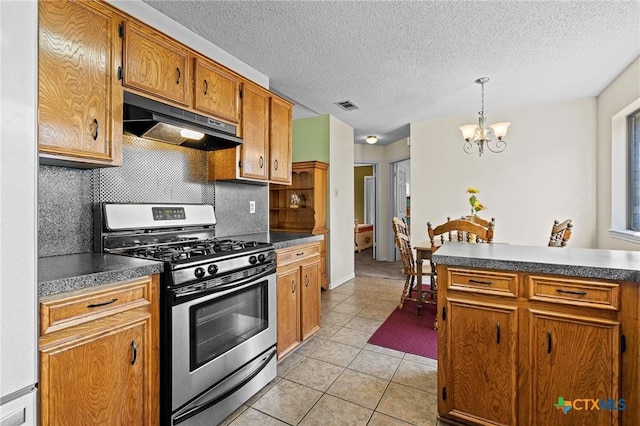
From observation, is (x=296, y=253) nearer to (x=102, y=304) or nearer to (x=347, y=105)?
(x=102, y=304)

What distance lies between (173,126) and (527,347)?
90.0 inches

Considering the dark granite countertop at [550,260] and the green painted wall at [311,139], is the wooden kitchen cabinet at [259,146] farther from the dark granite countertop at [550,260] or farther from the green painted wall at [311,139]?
the dark granite countertop at [550,260]

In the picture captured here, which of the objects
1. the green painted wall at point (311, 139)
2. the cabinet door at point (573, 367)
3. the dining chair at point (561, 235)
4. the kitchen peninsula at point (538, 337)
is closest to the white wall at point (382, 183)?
the green painted wall at point (311, 139)

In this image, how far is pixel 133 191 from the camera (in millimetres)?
2066

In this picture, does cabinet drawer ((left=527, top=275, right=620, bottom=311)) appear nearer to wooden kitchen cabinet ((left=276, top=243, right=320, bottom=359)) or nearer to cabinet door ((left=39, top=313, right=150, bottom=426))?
wooden kitchen cabinet ((left=276, top=243, right=320, bottom=359))

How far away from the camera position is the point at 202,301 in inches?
64.4

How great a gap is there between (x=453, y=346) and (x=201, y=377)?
1343mm

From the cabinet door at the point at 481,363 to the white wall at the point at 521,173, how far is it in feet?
11.1

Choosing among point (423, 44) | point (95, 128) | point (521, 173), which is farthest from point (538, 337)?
point (521, 173)

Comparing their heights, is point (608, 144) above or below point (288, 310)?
above

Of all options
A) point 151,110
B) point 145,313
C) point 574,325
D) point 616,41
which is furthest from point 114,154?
point 616,41

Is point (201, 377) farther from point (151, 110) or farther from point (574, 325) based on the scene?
point (574, 325)

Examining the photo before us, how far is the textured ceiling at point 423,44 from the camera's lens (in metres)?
2.12

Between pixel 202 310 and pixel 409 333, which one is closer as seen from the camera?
pixel 202 310
